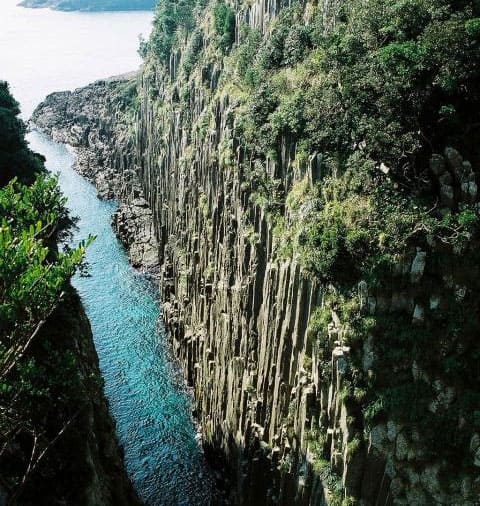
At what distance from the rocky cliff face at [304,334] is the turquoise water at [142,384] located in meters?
2.32

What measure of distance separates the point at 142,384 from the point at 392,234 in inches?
1346

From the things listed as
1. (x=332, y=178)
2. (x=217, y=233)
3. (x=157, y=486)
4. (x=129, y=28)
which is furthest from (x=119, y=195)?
(x=129, y=28)

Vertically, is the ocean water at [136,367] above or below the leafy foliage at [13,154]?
below

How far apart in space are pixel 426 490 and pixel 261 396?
13.6m

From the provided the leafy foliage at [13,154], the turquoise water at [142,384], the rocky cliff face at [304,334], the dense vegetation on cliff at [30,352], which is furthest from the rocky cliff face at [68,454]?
the leafy foliage at [13,154]

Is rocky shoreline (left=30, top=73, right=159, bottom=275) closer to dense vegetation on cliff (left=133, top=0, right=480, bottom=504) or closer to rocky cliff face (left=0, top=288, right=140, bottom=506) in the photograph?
rocky cliff face (left=0, top=288, right=140, bottom=506)

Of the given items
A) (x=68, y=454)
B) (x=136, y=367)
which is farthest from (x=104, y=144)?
(x=68, y=454)

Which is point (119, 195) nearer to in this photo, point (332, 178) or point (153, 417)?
point (153, 417)

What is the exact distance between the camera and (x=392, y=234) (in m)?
21.9

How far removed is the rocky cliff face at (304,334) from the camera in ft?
67.8

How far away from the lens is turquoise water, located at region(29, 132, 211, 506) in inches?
1614

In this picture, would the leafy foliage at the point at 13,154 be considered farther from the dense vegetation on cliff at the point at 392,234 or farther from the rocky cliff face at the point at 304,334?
the dense vegetation on cliff at the point at 392,234

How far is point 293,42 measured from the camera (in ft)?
110

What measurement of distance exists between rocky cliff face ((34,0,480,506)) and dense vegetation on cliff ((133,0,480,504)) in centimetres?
8
